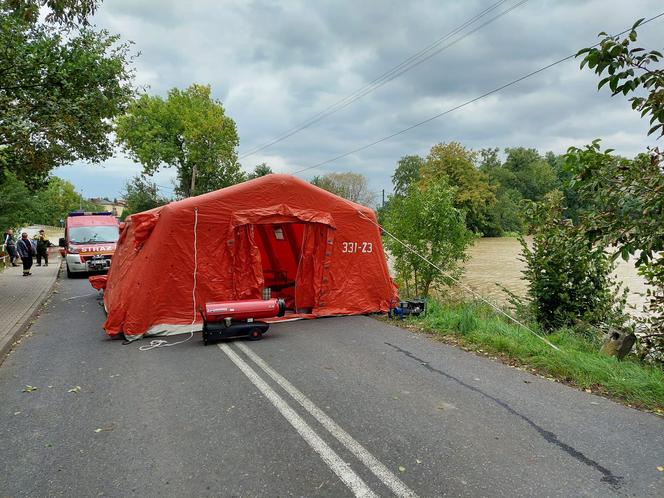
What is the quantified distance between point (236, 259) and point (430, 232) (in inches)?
204

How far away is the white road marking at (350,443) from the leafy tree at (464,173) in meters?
57.9

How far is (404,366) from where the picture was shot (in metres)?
5.75

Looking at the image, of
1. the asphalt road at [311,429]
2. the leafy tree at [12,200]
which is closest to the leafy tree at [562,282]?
the asphalt road at [311,429]

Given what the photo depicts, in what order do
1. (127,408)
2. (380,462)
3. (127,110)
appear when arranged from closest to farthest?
(380,462) < (127,408) < (127,110)

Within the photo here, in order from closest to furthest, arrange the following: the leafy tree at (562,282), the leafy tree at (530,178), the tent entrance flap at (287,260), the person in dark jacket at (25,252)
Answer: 1. the leafy tree at (562,282)
2. the tent entrance flap at (287,260)
3. the person in dark jacket at (25,252)
4. the leafy tree at (530,178)

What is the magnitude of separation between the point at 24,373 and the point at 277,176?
5188 millimetres

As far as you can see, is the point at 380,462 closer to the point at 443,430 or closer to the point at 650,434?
the point at 443,430

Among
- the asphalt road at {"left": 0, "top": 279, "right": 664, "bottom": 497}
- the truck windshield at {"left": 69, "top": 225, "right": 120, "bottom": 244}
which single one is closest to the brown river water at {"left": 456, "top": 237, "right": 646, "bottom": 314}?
the asphalt road at {"left": 0, "top": 279, "right": 664, "bottom": 497}

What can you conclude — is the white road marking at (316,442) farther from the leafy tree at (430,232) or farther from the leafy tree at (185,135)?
the leafy tree at (185,135)

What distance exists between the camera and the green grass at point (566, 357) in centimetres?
468

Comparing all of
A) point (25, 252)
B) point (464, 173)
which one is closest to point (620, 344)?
point (25, 252)

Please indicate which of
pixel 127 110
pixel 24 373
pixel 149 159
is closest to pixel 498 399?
pixel 24 373

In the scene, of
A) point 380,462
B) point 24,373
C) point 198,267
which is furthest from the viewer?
point 198,267

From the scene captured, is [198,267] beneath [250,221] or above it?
beneath
